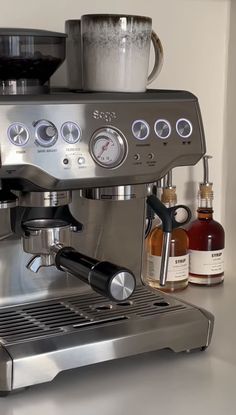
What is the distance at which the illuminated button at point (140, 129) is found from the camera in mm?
872

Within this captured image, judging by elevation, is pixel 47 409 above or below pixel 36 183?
below

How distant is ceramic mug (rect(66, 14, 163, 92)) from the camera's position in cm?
90

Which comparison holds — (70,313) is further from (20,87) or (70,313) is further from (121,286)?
(20,87)

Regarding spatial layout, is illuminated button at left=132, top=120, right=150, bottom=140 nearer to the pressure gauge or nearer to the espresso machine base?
the pressure gauge

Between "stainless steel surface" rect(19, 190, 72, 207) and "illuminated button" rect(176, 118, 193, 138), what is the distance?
15 centimetres

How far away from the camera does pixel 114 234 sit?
1.05 meters

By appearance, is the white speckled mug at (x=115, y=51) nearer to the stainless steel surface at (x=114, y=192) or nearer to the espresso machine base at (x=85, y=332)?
the stainless steel surface at (x=114, y=192)

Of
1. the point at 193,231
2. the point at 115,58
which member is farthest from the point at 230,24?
the point at 115,58

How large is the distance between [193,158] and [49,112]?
20cm

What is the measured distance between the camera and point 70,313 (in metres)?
0.96

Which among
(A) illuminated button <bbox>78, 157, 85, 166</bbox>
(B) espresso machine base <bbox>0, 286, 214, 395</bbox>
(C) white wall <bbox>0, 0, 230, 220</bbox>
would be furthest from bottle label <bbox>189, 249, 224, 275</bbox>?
(A) illuminated button <bbox>78, 157, 85, 166</bbox>

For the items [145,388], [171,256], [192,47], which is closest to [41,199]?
[145,388]

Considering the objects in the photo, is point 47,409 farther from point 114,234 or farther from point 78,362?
point 114,234

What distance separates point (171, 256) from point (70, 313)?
296 millimetres
